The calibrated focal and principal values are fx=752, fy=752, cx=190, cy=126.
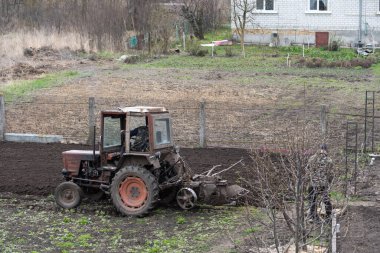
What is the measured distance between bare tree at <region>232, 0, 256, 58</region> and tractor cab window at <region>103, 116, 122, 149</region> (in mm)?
25432

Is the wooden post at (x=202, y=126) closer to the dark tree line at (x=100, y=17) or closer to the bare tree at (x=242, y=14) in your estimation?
the bare tree at (x=242, y=14)

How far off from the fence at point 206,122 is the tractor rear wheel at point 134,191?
6136 millimetres

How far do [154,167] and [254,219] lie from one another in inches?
82.6

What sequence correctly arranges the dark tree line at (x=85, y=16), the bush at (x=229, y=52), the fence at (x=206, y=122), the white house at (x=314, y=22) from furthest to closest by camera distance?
the dark tree line at (x=85, y=16), the white house at (x=314, y=22), the bush at (x=229, y=52), the fence at (x=206, y=122)

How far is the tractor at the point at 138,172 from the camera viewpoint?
13.2 m

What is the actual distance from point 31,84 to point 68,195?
1453 cm

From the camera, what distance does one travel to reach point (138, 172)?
42.9ft

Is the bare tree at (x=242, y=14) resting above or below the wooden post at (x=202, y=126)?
above

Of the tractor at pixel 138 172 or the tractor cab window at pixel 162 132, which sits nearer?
the tractor at pixel 138 172

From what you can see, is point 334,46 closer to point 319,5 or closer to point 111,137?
point 319,5

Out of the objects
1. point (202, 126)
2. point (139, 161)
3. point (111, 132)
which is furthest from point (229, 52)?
point (139, 161)

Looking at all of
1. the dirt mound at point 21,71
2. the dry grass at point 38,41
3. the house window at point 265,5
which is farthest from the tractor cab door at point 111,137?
the house window at point 265,5

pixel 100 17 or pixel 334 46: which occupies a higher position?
pixel 100 17

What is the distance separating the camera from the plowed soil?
15315 mm
